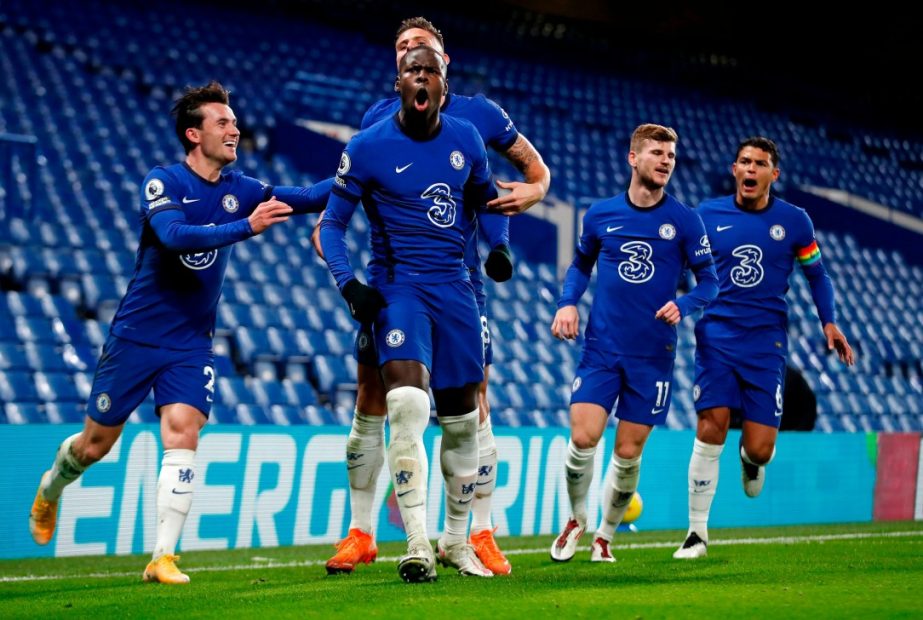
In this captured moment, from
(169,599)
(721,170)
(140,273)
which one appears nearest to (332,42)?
(721,170)

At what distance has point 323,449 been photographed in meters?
9.44

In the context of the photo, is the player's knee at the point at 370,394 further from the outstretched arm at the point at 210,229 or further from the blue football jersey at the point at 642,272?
the blue football jersey at the point at 642,272

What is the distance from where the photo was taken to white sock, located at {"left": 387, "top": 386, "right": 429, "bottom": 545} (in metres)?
5.05

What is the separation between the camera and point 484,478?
20.7 ft

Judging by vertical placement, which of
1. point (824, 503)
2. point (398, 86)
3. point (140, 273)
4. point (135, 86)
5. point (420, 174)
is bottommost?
point (824, 503)

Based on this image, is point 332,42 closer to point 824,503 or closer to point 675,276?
point 824,503

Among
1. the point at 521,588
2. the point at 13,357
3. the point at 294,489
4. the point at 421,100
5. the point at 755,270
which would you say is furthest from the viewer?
the point at 13,357

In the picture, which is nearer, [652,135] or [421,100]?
[421,100]

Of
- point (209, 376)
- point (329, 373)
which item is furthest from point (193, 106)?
point (329, 373)

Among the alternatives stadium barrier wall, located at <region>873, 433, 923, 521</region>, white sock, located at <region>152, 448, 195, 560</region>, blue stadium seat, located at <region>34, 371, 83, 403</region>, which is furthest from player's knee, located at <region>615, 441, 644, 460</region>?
stadium barrier wall, located at <region>873, 433, 923, 521</region>

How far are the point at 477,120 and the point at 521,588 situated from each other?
2164mm

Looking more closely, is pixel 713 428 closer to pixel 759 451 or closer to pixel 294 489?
pixel 759 451

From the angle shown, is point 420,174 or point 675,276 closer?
point 420,174

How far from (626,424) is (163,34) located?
1254cm
